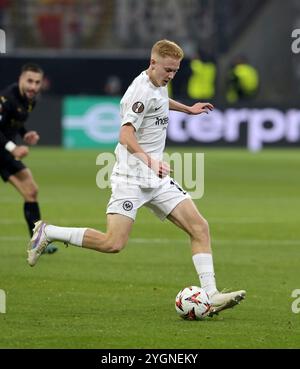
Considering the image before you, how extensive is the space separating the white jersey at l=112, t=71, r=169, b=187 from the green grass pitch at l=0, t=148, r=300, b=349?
3.93 ft

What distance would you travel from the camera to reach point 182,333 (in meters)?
9.21

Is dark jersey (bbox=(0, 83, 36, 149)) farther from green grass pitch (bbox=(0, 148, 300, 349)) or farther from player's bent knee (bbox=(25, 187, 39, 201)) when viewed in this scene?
green grass pitch (bbox=(0, 148, 300, 349))

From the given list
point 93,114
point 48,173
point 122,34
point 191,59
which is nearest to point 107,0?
point 122,34

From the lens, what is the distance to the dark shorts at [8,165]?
14930 mm

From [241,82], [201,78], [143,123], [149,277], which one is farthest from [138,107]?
[201,78]

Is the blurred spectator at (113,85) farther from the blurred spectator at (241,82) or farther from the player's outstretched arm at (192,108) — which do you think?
the player's outstretched arm at (192,108)

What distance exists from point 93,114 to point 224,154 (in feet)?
12.6

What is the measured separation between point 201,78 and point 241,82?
1.25 metres

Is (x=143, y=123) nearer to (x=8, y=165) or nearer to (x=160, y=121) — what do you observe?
(x=160, y=121)

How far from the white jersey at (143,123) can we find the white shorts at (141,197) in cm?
7

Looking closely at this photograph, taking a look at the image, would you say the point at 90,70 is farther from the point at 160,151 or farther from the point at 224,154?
the point at 160,151

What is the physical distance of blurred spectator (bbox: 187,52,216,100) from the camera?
35.5 meters

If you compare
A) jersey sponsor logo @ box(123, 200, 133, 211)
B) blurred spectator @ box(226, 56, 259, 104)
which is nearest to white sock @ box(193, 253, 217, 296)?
jersey sponsor logo @ box(123, 200, 133, 211)

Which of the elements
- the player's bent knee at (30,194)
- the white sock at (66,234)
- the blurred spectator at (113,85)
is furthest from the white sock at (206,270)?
the blurred spectator at (113,85)
